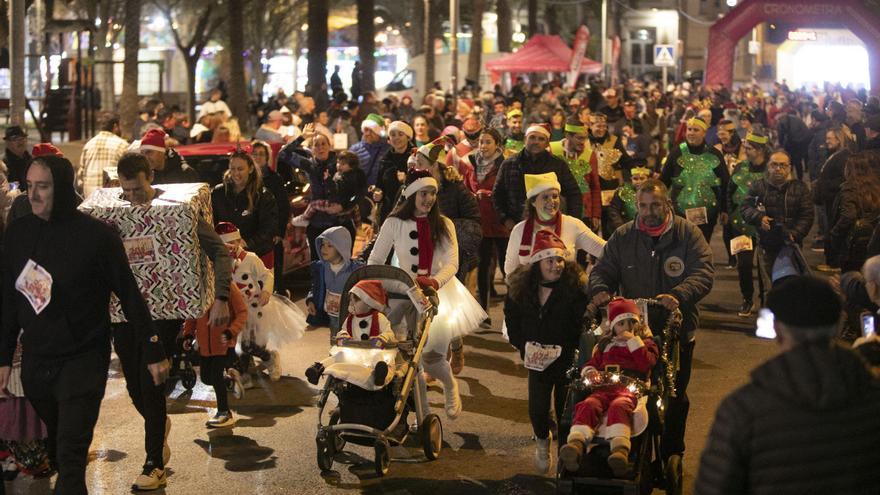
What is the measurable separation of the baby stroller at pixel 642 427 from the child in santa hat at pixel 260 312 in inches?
128

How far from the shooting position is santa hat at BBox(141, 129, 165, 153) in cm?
1099

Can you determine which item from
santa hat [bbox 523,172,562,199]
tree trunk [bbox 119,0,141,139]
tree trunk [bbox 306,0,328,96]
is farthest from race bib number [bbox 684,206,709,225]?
tree trunk [bbox 119,0,141,139]

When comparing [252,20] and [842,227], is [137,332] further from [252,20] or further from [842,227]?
[252,20]

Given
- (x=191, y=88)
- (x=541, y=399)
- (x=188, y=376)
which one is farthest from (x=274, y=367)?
(x=191, y=88)

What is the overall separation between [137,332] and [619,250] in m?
2.95

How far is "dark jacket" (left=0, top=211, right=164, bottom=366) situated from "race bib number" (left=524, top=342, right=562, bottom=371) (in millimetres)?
2631

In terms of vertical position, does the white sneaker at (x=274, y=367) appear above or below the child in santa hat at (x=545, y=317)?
below

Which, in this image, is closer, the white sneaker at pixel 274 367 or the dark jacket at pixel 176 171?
the white sneaker at pixel 274 367

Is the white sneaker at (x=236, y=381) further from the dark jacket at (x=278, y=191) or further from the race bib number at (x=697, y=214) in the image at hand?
the race bib number at (x=697, y=214)

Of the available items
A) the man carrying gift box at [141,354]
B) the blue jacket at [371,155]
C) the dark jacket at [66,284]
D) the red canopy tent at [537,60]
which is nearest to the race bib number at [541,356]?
the man carrying gift box at [141,354]

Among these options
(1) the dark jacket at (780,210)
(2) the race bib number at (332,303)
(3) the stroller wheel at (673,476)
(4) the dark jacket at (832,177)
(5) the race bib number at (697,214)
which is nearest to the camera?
(3) the stroller wheel at (673,476)

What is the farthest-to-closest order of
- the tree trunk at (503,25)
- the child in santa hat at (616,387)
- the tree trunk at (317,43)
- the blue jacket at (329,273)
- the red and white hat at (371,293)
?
1. the tree trunk at (503,25)
2. the tree trunk at (317,43)
3. the blue jacket at (329,273)
4. the red and white hat at (371,293)
5. the child in santa hat at (616,387)

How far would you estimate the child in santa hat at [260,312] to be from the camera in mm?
10523

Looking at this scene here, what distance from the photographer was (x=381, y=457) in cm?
841
